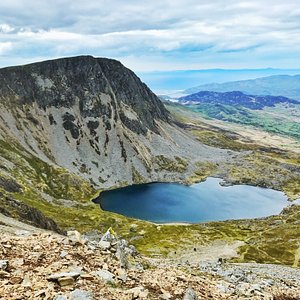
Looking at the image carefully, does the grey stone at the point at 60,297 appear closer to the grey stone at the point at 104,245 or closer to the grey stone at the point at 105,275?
the grey stone at the point at 105,275

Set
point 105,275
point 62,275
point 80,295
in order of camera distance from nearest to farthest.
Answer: point 80,295, point 62,275, point 105,275

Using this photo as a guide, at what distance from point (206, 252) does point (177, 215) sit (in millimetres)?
68026

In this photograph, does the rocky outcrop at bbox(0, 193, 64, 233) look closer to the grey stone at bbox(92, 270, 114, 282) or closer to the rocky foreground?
the rocky foreground

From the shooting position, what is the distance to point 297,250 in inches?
5084

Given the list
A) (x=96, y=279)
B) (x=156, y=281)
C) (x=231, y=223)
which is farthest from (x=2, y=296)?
(x=231, y=223)

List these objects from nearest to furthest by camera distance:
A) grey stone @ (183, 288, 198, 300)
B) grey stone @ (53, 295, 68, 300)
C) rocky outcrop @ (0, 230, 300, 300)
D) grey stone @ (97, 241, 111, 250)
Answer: grey stone @ (53, 295, 68, 300), rocky outcrop @ (0, 230, 300, 300), grey stone @ (183, 288, 198, 300), grey stone @ (97, 241, 111, 250)

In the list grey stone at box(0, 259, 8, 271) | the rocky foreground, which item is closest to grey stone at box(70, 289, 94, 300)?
the rocky foreground

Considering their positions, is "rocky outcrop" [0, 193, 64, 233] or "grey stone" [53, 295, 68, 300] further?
"rocky outcrop" [0, 193, 64, 233]

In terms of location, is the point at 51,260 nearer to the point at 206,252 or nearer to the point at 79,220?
the point at 206,252

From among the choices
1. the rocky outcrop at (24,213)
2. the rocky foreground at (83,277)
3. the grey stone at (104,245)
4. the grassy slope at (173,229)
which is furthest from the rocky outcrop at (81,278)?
the grassy slope at (173,229)

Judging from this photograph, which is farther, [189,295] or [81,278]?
[189,295]

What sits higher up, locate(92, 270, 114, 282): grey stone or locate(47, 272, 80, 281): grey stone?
locate(47, 272, 80, 281): grey stone

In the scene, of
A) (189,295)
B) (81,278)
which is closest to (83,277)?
(81,278)

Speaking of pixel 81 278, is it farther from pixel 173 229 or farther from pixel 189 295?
pixel 173 229
